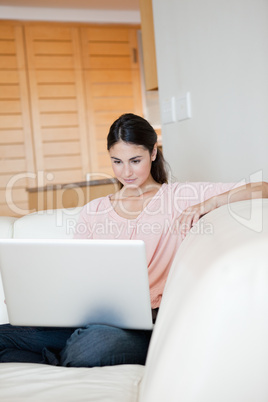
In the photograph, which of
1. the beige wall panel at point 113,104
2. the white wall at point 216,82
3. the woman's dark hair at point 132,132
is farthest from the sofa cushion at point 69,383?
the beige wall panel at point 113,104

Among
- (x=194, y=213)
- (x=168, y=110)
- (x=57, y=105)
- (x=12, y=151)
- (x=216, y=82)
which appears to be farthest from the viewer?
(x=57, y=105)

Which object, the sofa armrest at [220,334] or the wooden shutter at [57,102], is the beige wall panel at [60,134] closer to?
the wooden shutter at [57,102]

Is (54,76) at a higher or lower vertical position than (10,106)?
higher

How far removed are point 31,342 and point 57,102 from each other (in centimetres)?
371

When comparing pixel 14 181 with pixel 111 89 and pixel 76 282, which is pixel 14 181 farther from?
pixel 76 282

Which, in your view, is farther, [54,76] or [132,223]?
[54,76]

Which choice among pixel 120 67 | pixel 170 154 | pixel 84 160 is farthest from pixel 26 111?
pixel 170 154

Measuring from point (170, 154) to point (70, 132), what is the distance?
2.65 m

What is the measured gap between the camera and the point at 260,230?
2.55 feet

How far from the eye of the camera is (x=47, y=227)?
1732 mm

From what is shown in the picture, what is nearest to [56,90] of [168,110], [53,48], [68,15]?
[53,48]

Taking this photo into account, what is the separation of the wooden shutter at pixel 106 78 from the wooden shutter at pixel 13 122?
64cm

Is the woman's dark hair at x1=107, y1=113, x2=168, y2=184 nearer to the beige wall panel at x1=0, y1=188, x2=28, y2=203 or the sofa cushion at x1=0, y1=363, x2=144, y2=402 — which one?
the sofa cushion at x1=0, y1=363, x2=144, y2=402

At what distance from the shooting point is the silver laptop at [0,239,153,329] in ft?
3.46
